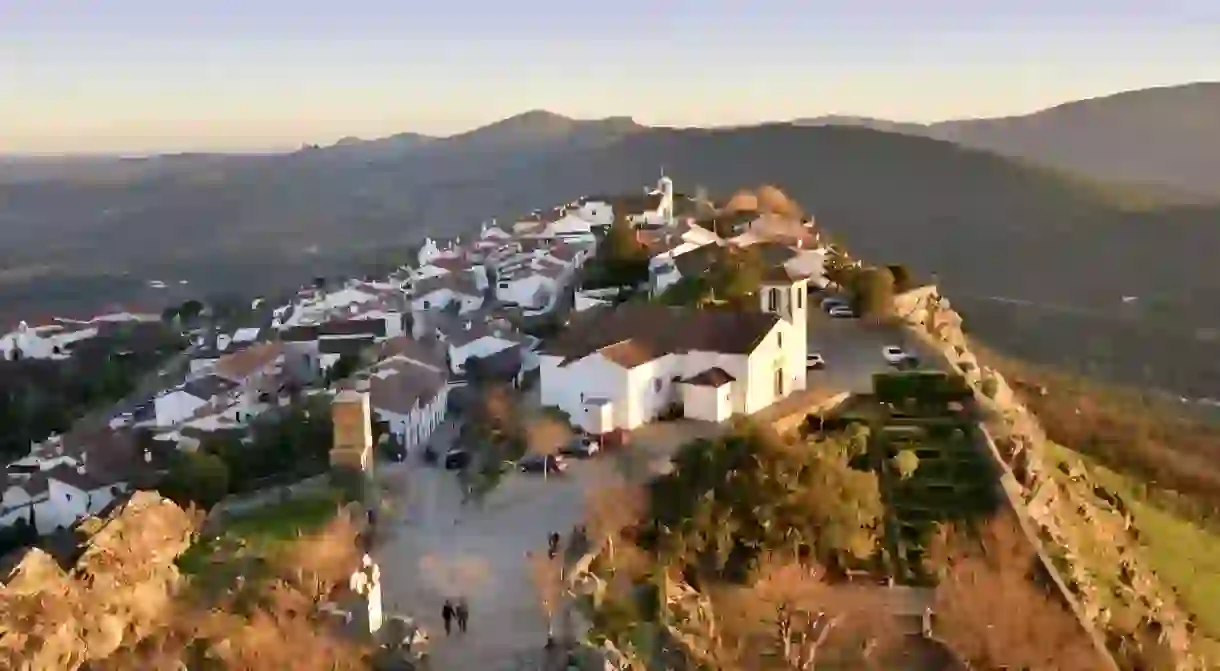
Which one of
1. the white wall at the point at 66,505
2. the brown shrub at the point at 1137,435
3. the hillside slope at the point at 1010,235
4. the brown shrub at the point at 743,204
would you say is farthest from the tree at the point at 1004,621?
the hillside slope at the point at 1010,235

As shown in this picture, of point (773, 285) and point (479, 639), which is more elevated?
point (773, 285)

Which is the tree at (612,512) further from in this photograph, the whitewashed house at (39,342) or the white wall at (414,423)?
the whitewashed house at (39,342)

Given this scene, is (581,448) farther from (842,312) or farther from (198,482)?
(842,312)

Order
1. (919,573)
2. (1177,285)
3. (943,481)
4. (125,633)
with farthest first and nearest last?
1. (1177,285)
2. (943,481)
3. (919,573)
4. (125,633)

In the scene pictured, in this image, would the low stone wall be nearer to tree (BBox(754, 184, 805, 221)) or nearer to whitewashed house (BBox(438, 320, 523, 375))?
whitewashed house (BBox(438, 320, 523, 375))

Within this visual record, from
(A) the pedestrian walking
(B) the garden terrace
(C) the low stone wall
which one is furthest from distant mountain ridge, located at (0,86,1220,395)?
(A) the pedestrian walking

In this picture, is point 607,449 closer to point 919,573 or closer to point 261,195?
point 919,573

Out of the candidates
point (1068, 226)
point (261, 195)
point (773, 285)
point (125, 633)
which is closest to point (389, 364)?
point (773, 285)
